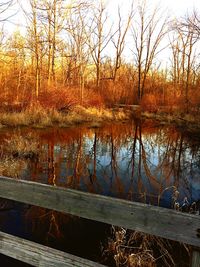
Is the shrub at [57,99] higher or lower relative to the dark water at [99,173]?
higher

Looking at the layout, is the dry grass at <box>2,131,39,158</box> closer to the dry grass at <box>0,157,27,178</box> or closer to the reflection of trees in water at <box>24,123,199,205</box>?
the reflection of trees in water at <box>24,123,199,205</box>

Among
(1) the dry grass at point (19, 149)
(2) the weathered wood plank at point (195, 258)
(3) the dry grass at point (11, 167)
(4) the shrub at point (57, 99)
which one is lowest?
(3) the dry grass at point (11, 167)

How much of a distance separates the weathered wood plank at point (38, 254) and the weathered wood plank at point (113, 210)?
267mm

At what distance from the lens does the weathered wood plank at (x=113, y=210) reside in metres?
1.56

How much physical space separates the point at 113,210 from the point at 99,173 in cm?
728

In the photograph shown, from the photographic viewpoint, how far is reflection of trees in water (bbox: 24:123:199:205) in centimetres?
784

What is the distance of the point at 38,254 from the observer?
187cm

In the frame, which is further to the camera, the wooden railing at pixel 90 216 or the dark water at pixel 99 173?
the dark water at pixel 99 173

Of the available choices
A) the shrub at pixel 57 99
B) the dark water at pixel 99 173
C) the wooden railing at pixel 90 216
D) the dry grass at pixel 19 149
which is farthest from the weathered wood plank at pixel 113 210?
the shrub at pixel 57 99

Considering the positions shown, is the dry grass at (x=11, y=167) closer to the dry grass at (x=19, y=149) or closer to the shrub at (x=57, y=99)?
the dry grass at (x=19, y=149)

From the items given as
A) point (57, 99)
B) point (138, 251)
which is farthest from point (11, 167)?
point (57, 99)

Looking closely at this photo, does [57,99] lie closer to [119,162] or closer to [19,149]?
[19,149]

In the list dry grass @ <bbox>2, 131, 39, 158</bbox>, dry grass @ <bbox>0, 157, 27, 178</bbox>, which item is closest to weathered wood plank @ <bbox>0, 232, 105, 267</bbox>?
dry grass @ <bbox>0, 157, 27, 178</bbox>

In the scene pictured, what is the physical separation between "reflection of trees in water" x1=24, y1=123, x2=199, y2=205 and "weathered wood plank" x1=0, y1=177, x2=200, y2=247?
4.41 meters
